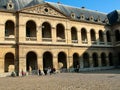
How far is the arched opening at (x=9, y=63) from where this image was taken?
3053 cm

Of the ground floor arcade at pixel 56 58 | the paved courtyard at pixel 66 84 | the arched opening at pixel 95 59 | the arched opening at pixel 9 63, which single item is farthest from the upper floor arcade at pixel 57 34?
the paved courtyard at pixel 66 84

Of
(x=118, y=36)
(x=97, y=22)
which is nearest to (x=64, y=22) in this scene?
(x=97, y=22)

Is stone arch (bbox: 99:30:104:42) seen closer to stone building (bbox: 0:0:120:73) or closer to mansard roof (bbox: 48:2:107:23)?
stone building (bbox: 0:0:120:73)

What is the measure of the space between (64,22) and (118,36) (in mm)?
Result: 13938

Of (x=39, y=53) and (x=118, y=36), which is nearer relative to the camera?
(x=39, y=53)

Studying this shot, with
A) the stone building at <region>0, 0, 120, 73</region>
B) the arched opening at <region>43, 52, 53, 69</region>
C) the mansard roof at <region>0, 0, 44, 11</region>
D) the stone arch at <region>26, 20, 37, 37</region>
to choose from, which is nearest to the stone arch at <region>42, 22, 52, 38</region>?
the stone building at <region>0, 0, 120, 73</region>

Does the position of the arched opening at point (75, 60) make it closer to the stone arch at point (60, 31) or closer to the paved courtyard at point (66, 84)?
the stone arch at point (60, 31)

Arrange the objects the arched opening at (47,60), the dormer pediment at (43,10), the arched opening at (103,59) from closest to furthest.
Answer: the dormer pediment at (43,10) → the arched opening at (47,60) → the arched opening at (103,59)

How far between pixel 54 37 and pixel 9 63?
8.28 m

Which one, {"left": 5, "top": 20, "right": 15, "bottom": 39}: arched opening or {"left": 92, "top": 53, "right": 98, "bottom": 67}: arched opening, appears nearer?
{"left": 5, "top": 20, "right": 15, "bottom": 39}: arched opening

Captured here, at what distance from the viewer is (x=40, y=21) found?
32.2 m

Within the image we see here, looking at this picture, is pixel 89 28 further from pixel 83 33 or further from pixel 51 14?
→ pixel 51 14

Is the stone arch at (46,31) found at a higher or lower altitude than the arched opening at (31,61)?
higher

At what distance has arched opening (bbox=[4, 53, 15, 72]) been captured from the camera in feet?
100
